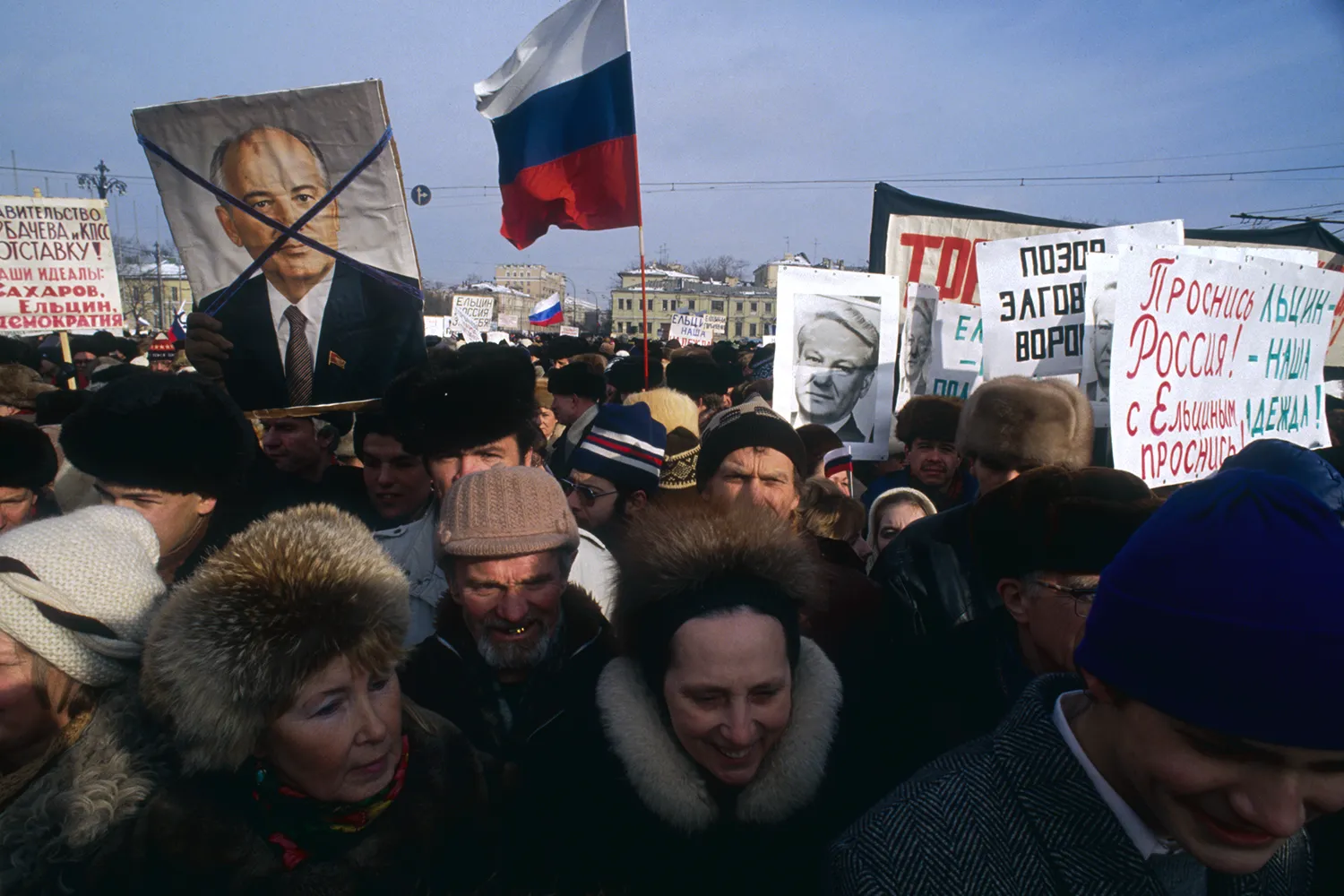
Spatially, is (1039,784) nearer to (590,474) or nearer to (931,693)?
(931,693)

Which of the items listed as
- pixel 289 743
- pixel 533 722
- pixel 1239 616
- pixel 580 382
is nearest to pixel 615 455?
pixel 533 722

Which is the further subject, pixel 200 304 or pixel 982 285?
pixel 982 285

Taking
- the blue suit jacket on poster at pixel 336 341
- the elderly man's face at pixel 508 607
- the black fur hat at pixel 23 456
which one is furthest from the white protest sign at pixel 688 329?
the elderly man's face at pixel 508 607

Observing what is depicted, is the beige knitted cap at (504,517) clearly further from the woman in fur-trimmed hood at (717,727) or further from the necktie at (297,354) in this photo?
the necktie at (297,354)

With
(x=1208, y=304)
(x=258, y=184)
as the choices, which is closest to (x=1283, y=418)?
(x=1208, y=304)

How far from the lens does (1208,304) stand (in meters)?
3.84

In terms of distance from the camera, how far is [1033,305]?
4.63 metres

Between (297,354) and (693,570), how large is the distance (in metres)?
1.93

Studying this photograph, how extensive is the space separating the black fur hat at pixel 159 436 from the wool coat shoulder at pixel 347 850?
130 centimetres

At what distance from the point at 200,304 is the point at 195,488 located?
0.82 metres

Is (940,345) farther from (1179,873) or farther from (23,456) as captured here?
(23,456)

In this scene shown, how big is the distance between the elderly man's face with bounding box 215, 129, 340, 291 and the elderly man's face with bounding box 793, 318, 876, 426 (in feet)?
9.91

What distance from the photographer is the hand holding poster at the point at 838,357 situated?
5160 millimetres

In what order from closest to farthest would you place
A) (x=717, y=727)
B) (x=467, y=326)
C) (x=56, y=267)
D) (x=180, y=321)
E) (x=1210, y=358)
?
1. (x=717, y=727)
2. (x=1210, y=358)
3. (x=180, y=321)
4. (x=56, y=267)
5. (x=467, y=326)
